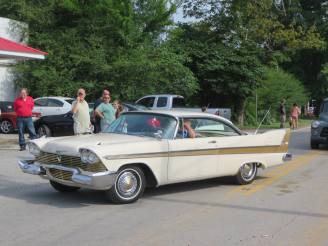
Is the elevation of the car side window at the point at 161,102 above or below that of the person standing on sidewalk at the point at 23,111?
above

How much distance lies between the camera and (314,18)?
57.2 meters

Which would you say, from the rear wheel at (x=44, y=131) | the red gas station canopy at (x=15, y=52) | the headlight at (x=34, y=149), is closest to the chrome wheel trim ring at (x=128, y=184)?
the headlight at (x=34, y=149)

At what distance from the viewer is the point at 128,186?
8.45 m

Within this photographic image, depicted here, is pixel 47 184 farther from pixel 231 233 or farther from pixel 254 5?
pixel 254 5

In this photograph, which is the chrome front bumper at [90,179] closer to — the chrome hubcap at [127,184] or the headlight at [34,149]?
the chrome hubcap at [127,184]

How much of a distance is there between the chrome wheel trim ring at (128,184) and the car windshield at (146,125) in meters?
0.79

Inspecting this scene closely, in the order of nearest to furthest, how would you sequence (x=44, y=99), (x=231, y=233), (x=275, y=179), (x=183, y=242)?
(x=183, y=242) → (x=231, y=233) → (x=275, y=179) → (x=44, y=99)

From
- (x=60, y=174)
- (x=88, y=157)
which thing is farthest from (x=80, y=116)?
(x=88, y=157)

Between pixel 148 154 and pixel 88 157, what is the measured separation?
3.18 feet

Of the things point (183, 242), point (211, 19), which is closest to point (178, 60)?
point (211, 19)

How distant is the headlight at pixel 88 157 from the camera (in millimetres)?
8039

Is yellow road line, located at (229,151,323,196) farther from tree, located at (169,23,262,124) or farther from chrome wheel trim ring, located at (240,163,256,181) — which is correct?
tree, located at (169,23,262,124)

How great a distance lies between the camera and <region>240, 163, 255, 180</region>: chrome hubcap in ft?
34.0

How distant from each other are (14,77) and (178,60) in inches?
336
